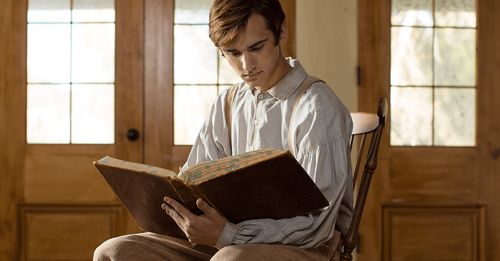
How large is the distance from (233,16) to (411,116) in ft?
7.44

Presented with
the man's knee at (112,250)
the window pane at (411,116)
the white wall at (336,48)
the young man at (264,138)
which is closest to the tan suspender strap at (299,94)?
the young man at (264,138)

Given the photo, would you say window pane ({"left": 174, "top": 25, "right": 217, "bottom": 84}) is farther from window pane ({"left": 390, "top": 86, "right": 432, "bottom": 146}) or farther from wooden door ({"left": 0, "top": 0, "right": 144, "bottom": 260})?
window pane ({"left": 390, "top": 86, "right": 432, "bottom": 146})

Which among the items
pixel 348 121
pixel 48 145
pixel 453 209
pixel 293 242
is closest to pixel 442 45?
pixel 453 209

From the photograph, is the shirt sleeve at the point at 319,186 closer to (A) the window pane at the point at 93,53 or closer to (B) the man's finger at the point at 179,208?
(B) the man's finger at the point at 179,208

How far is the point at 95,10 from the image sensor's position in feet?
14.5

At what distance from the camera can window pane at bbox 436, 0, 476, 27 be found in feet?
14.3

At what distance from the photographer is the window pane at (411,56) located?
14.3ft

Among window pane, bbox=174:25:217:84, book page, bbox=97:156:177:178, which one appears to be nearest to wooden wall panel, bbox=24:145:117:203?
window pane, bbox=174:25:217:84

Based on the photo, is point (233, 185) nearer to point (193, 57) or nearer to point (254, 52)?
point (254, 52)

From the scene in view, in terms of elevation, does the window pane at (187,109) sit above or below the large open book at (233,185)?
above

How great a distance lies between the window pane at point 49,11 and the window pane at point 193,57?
1.73 ft

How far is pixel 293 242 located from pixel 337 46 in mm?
2353

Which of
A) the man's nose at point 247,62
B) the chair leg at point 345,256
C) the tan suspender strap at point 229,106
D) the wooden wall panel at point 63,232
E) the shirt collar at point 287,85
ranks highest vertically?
the man's nose at point 247,62

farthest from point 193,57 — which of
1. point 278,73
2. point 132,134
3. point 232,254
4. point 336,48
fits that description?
point 232,254
